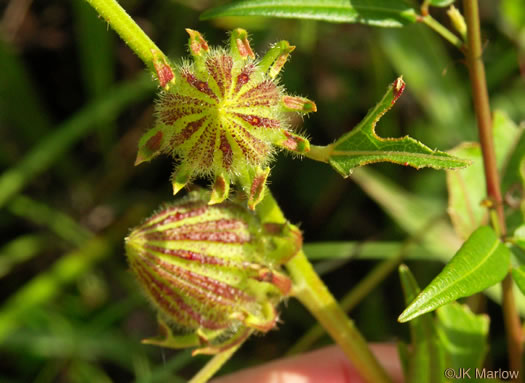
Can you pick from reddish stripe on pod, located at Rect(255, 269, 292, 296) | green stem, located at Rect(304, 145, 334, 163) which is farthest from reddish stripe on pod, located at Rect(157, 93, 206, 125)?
reddish stripe on pod, located at Rect(255, 269, 292, 296)

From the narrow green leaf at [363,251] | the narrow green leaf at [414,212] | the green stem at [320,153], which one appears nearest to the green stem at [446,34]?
the green stem at [320,153]

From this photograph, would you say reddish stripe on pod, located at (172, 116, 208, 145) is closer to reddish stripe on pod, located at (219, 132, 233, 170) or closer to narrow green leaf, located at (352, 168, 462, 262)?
reddish stripe on pod, located at (219, 132, 233, 170)

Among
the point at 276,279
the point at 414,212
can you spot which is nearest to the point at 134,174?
the point at 414,212

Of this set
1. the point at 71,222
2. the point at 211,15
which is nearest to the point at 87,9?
the point at 71,222

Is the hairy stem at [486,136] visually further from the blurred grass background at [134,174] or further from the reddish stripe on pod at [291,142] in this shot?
the blurred grass background at [134,174]

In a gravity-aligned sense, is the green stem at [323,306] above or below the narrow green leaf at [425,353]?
above

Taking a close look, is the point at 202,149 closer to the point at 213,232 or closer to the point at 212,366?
the point at 213,232

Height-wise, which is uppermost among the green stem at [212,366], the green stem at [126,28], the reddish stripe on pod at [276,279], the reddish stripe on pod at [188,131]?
the green stem at [126,28]

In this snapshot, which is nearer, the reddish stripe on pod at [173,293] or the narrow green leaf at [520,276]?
the narrow green leaf at [520,276]
